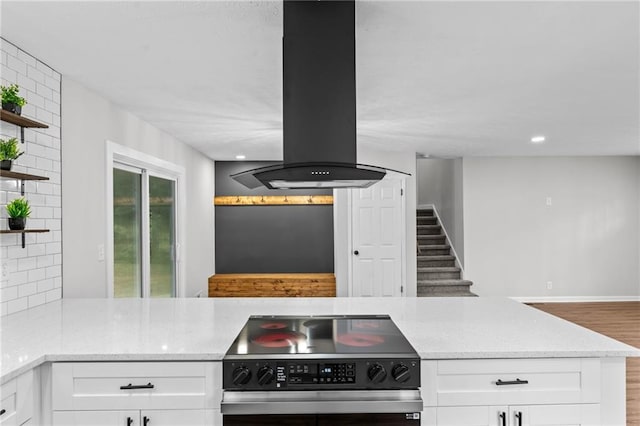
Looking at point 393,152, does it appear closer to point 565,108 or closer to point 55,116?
point 565,108

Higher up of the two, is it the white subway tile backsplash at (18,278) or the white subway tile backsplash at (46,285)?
the white subway tile backsplash at (18,278)

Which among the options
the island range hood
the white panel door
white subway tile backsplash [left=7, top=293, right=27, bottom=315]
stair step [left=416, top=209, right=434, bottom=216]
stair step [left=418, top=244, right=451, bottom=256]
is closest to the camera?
the island range hood

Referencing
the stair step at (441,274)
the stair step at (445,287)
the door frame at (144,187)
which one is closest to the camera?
the door frame at (144,187)

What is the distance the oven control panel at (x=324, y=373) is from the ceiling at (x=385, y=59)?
1540 millimetres

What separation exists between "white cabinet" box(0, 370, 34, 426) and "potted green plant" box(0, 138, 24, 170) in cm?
111

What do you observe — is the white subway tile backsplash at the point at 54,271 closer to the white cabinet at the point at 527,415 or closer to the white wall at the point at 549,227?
the white cabinet at the point at 527,415

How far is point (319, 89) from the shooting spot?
2.03 m

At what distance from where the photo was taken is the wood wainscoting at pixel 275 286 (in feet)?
21.4

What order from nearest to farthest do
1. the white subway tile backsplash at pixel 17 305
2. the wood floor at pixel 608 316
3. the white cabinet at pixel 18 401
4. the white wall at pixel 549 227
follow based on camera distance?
the white cabinet at pixel 18 401 < the white subway tile backsplash at pixel 17 305 < the wood floor at pixel 608 316 < the white wall at pixel 549 227

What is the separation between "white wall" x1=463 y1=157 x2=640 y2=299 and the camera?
737 centimetres

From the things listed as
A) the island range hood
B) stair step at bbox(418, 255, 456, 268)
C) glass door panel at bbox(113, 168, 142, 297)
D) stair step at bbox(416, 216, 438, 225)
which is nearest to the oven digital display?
the island range hood

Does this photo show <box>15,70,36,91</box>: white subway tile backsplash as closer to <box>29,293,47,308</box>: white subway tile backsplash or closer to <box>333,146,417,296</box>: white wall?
<box>29,293,47,308</box>: white subway tile backsplash

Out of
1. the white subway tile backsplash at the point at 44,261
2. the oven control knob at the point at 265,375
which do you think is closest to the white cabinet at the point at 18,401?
the oven control knob at the point at 265,375

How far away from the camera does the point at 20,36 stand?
242 cm
